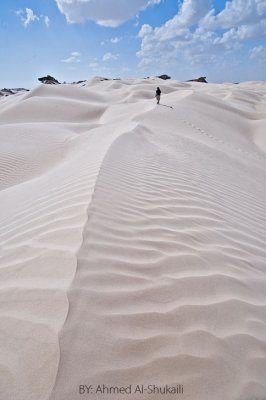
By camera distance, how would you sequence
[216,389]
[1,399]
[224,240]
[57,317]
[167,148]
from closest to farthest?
[1,399], [216,389], [57,317], [224,240], [167,148]

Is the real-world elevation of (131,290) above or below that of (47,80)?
below

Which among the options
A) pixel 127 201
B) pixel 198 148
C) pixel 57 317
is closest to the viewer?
pixel 57 317

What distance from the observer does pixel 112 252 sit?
239cm

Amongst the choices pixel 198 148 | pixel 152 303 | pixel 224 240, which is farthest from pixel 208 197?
pixel 198 148

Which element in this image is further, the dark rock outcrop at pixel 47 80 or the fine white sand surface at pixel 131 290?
the dark rock outcrop at pixel 47 80

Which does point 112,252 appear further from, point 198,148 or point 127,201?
point 198,148

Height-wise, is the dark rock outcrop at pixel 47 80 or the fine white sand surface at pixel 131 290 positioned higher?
the dark rock outcrop at pixel 47 80

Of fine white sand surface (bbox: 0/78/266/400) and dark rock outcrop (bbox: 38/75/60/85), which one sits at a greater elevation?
dark rock outcrop (bbox: 38/75/60/85)

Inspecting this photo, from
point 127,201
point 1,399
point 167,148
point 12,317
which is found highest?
point 167,148

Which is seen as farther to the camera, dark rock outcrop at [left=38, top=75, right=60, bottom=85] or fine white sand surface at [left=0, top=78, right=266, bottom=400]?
dark rock outcrop at [left=38, top=75, right=60, bottom=85]

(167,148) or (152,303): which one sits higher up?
(167,148)

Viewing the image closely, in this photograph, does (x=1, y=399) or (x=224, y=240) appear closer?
(x=1, y=399)

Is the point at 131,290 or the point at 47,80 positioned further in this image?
the point at 47,80

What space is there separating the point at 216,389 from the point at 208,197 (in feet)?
9.26
